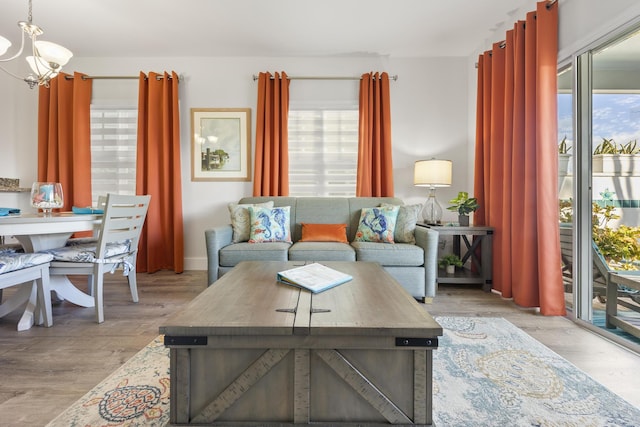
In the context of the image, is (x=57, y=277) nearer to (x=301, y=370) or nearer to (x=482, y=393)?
(x=301, y=370)

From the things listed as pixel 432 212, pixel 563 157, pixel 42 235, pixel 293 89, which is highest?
pixel 293 89

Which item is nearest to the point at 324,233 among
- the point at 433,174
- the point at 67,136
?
the point at 433,174

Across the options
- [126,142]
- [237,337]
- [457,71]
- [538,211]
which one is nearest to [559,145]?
[538,211]

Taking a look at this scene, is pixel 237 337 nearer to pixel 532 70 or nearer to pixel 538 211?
pixel 538 211

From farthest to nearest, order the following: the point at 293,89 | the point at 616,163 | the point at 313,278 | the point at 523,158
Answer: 1. the point at 293,89
2. the point at 523,158
3. the point at 616,163
4. the point at 313,278

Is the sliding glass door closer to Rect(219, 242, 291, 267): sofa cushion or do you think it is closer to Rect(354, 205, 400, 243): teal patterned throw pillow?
Rect(354, 205, 400, 243): teal patterned throw pillow

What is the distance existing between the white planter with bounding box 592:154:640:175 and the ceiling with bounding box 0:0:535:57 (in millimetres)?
1464

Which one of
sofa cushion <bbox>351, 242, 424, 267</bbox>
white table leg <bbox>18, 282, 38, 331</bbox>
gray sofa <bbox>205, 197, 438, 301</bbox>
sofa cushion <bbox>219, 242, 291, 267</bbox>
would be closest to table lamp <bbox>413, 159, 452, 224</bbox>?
gray sofa <bbox>205, 197, 438, 301</bbox>

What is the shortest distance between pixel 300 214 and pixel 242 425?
2294 mm

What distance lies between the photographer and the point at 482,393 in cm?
130

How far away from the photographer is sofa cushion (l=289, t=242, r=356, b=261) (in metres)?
2.53

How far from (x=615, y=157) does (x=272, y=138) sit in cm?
299

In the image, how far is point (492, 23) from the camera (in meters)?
2.84

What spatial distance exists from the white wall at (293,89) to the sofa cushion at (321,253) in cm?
139
